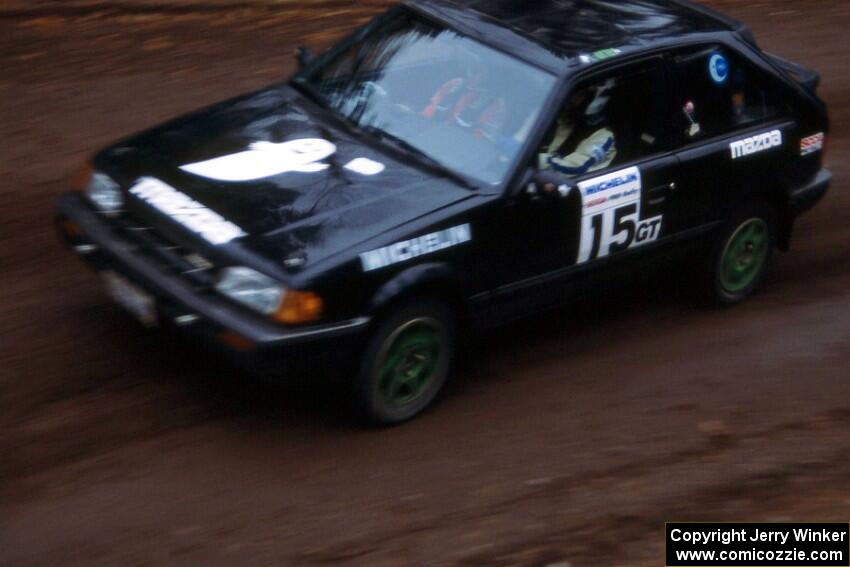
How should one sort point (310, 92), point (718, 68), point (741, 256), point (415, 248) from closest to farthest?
point (415, 248), point (310, 92), point (718, 68), point (741, 256)

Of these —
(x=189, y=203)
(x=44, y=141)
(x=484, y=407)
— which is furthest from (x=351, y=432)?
(x=44, y=141)

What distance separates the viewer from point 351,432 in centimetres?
541

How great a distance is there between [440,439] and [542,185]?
1.21m

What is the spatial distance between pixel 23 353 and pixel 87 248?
2.19 feet

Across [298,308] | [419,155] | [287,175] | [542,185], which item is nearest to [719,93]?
[542,185]

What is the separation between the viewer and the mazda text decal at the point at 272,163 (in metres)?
5.39

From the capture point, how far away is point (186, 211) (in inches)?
204

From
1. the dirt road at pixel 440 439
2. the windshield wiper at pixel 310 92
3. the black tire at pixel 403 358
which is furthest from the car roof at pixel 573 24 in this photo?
the dirt road at pixel 440 439

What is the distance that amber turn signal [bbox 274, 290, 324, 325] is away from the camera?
4.80m

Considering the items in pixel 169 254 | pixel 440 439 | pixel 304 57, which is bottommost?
pixel 440 439

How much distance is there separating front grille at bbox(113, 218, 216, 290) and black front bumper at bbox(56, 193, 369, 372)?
0.02 meters

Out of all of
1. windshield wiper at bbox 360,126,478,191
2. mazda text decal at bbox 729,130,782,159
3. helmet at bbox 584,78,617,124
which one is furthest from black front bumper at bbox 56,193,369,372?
mazda text decal at bbox 729,130,782,159

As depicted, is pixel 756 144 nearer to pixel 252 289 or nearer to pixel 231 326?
pixel 252 289

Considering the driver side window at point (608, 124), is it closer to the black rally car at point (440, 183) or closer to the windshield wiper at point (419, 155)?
the black rally car at point (440, 183)
